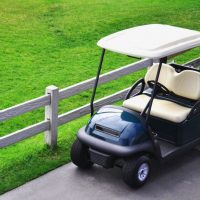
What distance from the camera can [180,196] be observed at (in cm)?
740

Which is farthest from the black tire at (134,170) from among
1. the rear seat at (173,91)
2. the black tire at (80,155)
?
the rear seat at (173,91)

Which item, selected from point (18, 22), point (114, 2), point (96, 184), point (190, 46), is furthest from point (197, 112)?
point (114, 2)

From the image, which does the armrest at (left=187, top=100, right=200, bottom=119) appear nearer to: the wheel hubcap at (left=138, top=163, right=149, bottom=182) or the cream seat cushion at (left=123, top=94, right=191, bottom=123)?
the cream seat cushion at (left=123, top=94, right=191, bottom=123)

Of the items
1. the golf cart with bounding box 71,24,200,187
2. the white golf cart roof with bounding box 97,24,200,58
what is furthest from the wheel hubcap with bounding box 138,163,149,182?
the white golf cart roof with bounding box 97,24,200,58

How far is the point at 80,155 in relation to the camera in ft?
25.7

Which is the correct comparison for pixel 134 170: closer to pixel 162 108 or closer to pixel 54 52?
pixel 162 108

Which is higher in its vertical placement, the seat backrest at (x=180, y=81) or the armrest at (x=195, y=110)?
the seat backrest at (x=180, y=81)

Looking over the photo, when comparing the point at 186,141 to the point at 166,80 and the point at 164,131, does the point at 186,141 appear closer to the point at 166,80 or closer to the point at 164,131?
the point at 164,131

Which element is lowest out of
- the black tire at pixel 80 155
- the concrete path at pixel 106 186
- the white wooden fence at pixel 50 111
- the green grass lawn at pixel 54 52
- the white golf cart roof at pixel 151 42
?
the green grass lawn at pixel 54 52

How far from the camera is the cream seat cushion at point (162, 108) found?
311 inches

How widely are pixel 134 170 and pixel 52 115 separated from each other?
1595mm

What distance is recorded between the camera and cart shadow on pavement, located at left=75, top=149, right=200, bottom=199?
752cm

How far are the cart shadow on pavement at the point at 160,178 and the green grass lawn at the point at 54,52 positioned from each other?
0.65 metres

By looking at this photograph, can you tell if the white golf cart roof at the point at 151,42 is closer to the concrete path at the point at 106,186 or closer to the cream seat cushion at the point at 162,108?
the cream seat cushion at the point at 162,108
